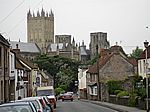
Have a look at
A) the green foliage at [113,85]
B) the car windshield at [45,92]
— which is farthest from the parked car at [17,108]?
the green foliage at [113,85]

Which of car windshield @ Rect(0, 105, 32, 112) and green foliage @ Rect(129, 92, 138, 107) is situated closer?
car windshield @ Rect(0, 105, 32, 112)

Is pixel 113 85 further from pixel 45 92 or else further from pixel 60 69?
pixel 60 69

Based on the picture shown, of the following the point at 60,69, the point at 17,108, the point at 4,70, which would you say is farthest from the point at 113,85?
the point at 60,69

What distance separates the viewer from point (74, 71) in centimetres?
13212

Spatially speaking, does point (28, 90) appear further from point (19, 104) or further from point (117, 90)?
point (19, 104)

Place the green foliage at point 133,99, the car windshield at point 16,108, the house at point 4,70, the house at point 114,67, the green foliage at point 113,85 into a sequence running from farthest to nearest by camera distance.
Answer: the house at point 114,67
the green foliage at point 113,85
the green foliage at point 133,99
the house at point 4,70
the car windshield at point 16,108

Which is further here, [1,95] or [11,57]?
[11,57]

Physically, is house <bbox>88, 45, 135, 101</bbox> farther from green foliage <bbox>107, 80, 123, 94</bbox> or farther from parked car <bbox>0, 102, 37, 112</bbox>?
parked car <bbox>0, 102, 37, 112</bbox>

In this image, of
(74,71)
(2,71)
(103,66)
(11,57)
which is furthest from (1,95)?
(74,71)

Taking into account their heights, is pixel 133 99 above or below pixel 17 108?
below

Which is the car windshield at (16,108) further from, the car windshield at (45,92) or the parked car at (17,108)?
the car windshield at (45,92)

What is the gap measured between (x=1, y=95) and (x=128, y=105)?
1315 centimetres

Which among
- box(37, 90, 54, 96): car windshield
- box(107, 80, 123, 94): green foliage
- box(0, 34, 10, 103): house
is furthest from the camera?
box(107, 80, 123, 94): green foliage

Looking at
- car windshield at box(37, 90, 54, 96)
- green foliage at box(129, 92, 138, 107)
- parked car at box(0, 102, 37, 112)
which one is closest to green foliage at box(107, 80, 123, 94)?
green foliage at box(129, 92, 138, 107)
